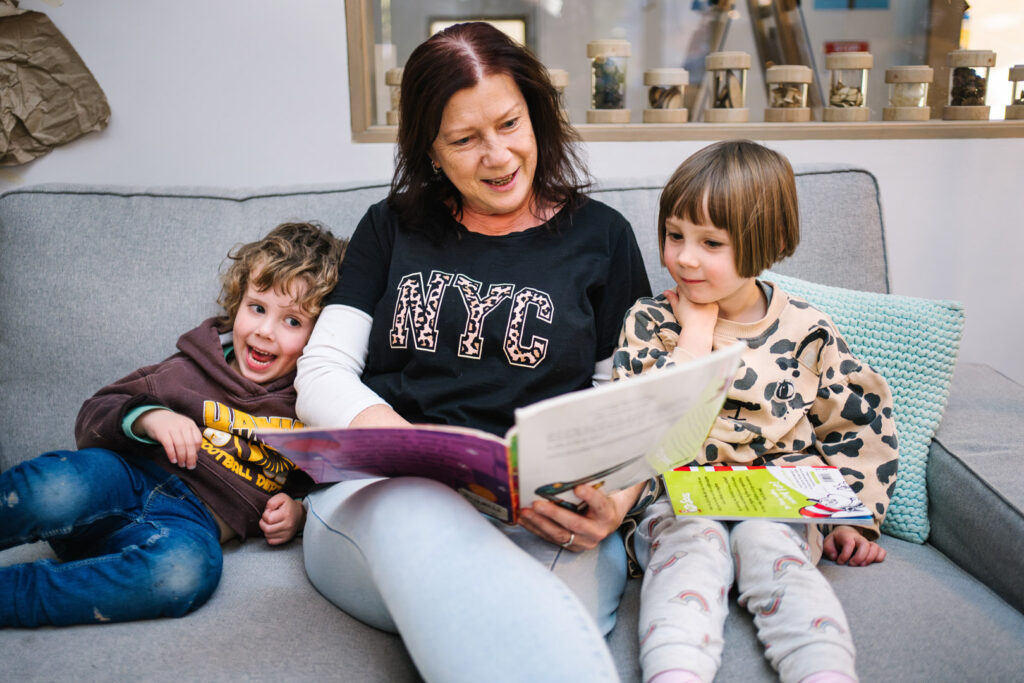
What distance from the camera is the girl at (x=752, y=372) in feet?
3.58

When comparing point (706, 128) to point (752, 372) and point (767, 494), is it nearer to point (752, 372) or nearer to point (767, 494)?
point (752, 372)

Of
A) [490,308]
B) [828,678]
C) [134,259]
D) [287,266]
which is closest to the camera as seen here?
[828,678]

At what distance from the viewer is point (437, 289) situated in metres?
1.29

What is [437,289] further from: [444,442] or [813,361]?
[813,361]

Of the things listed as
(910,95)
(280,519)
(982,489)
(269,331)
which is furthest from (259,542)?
(910,95)

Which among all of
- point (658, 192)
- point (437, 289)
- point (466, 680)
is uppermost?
point (658, 192)

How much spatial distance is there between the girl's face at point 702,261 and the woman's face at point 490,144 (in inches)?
9.8

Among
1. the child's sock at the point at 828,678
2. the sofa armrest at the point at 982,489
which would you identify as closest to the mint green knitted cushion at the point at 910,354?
the sofa armrest at the point at 982,489

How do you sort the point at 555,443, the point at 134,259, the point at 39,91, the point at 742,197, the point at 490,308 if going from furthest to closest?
the point at 39,91, the point at 134,259, the point at 490,308, the point at 742,197, the point at 555,443

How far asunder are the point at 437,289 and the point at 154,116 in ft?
3.93

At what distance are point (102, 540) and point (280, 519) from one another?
0.26 metres

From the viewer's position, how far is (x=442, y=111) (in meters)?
1.24

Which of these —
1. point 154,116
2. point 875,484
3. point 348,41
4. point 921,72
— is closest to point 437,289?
point 875,484

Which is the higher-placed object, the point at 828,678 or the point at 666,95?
the point at 666,95
